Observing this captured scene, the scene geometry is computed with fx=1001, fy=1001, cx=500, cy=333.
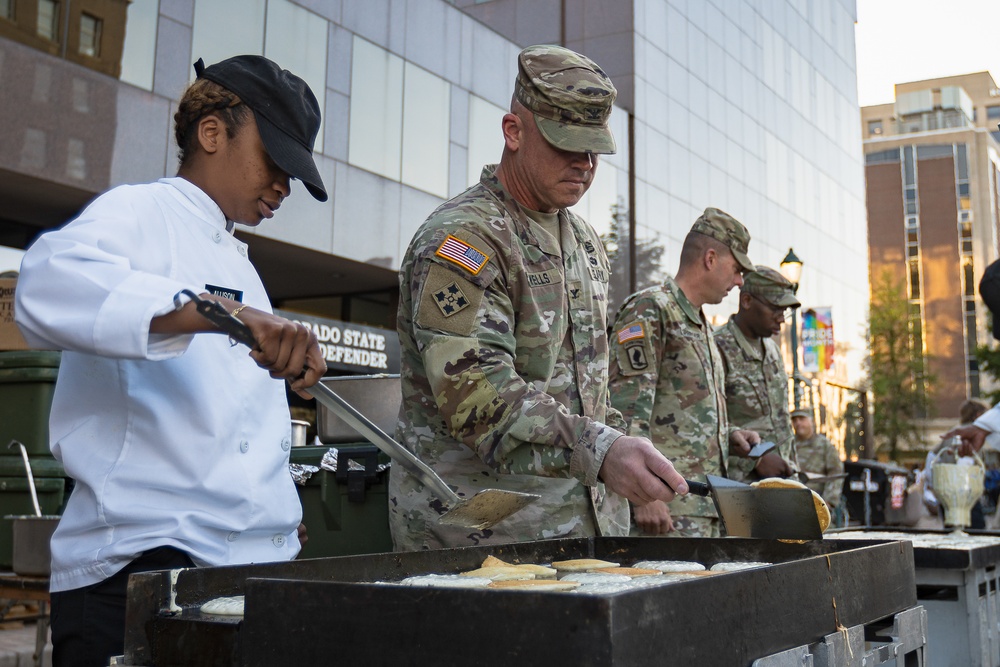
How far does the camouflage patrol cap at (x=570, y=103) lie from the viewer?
8.41 feet

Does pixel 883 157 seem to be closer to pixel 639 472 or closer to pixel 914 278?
pixel 914 278

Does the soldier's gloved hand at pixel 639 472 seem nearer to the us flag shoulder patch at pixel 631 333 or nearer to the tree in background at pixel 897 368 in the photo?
the us flag shoulder patch at pixel 631 333

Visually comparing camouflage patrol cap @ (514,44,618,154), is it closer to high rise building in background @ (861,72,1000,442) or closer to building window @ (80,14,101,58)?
building window @ (80,14,101,58)

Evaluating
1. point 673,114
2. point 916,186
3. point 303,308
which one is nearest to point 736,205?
point 673,114

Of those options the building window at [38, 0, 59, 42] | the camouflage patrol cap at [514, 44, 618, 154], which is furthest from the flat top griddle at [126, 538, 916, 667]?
the building window at [38, 0, 59, 42]

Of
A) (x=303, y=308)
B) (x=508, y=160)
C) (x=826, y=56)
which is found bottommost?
(x=508, y=160)

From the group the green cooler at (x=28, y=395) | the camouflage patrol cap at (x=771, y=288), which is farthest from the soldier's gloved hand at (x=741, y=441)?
the green cooler at (x=28, y=395)

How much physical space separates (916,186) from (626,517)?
6867 centimetres

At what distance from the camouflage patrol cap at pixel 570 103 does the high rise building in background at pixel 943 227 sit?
207 ft

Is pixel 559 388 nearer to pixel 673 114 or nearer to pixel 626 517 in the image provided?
pixel 626 517

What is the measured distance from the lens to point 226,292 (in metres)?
1.85

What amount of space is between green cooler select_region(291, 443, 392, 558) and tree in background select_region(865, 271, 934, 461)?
38328 mm

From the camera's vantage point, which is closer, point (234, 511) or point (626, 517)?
point (234, 511)

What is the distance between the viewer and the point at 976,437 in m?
5.30
